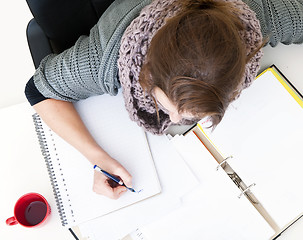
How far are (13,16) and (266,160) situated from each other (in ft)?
3.44

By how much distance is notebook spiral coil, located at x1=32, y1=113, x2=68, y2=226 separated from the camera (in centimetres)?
74

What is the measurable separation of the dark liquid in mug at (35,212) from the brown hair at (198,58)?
0.50 meters

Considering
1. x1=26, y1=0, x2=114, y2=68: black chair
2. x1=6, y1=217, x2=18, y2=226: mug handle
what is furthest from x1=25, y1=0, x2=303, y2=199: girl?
x1=6, y1=217, x2=18, y2=226: mug handle

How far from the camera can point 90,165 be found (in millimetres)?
763

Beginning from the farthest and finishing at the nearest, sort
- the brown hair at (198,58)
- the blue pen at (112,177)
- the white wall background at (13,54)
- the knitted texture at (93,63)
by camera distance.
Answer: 1. the white wall background at (13,54)
2. the blue pen at (112,177)
3. the knitted texture at (93,63)
4. the brown hair at (198,58)

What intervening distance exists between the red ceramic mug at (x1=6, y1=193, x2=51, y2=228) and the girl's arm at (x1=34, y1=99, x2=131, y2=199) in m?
0.15

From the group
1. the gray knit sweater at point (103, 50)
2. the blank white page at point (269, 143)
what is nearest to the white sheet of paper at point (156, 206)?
the blank white page at point (269, 143)

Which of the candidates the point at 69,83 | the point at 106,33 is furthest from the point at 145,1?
the point at 69,83

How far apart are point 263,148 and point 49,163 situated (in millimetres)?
592

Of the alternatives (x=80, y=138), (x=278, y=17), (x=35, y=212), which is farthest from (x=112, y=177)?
(x=278, y=17)

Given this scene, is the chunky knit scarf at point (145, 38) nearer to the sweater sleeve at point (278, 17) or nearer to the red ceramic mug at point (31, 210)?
the sweater sleeve at point (278, 17)

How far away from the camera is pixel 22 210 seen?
0.75 meters

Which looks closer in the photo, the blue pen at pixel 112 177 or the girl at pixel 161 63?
the girl at pixel 161 63

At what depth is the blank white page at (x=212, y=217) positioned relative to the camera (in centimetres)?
74
